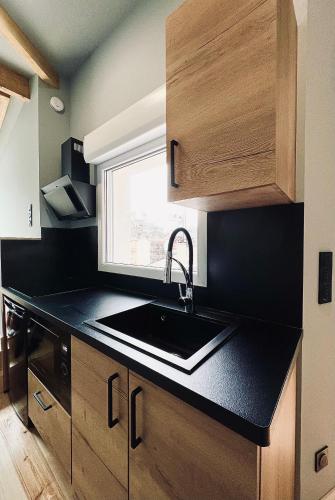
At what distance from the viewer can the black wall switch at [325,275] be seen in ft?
3.16

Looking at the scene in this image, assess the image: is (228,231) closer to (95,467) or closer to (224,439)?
(224,439)

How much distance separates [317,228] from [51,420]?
5.36 ft

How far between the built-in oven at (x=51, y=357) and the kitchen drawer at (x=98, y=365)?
0.32ft

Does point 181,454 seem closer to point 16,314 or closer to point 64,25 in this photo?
point 16,314

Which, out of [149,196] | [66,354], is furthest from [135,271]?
[66,354]

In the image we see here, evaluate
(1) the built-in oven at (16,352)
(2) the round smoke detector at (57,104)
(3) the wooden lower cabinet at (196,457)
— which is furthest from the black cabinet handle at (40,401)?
(2) the round smoke detector at (57,104)

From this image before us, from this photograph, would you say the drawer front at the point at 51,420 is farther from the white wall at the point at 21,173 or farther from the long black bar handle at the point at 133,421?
the white wall at the point at 21,173

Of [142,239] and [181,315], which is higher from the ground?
[142,239]

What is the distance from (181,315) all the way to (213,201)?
0.62 meters

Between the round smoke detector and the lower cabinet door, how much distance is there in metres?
2.45

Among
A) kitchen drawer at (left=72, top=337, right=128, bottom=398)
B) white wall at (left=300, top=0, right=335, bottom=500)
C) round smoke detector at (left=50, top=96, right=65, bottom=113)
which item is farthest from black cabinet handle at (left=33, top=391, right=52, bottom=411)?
round smoke detector at (left=50, top=96, right=65, bottom=113)

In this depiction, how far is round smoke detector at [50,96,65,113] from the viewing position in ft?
7.15

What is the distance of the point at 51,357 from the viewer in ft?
4.03

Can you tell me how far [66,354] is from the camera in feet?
3.62
